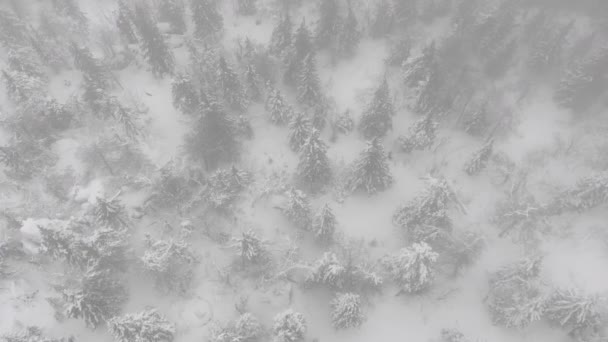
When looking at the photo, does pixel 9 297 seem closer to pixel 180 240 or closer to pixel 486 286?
pixel 180 240

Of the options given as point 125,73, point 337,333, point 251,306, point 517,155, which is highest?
point 125,73

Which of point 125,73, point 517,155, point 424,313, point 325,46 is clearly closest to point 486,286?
point 424,313

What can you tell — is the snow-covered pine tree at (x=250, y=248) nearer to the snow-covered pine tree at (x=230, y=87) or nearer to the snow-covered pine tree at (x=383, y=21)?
the snow-covered pine tree at (x=230, y=87)

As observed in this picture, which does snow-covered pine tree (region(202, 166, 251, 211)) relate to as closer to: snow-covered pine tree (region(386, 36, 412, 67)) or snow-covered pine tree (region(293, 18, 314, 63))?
snow-covered pine tree (region(293, 18, 314, 63))

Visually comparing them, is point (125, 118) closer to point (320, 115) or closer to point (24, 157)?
point (24, 157)

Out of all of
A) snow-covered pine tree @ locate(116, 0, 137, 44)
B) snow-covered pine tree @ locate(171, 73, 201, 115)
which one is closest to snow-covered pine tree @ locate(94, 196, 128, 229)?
snow-covered pine tree @ locate(171, 73, 201, 115)

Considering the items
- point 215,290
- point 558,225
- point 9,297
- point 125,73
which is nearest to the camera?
point 9,297

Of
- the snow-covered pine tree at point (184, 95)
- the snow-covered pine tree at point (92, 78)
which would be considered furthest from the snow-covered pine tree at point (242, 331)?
the snow-covered pine tree at point (92, 78)
